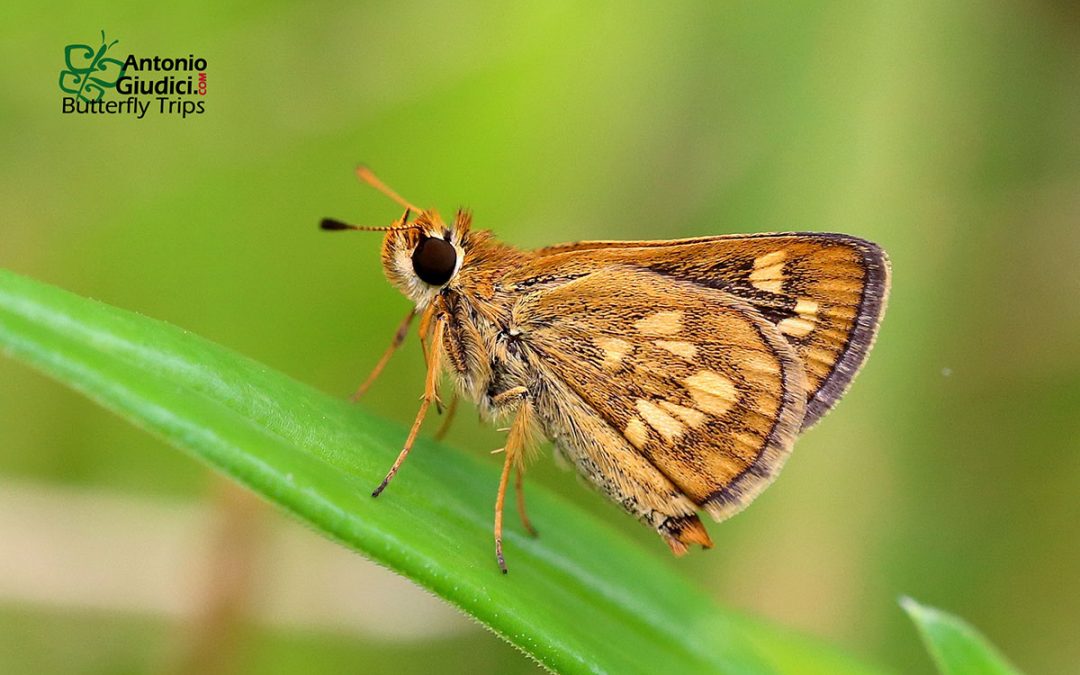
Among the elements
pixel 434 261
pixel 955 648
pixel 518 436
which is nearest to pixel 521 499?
pixel 518 436

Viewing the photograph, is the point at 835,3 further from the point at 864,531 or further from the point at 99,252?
the point at 99,252

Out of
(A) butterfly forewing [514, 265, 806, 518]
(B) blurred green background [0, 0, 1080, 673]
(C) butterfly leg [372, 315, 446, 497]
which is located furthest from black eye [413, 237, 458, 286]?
(B) blurred green background [0, 0, 1080, 673]

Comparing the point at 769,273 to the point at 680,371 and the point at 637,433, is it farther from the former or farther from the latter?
the point at 637,433

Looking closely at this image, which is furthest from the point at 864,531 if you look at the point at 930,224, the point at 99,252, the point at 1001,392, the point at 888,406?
the point at 99,252

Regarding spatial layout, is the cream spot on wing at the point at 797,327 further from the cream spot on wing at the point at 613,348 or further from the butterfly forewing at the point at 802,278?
the cream spot on wing at the point at 613,348

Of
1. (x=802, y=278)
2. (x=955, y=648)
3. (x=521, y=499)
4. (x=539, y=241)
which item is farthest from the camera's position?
(x=539, y=241)

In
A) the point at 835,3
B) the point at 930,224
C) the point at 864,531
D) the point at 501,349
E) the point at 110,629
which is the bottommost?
the point at 110,629
